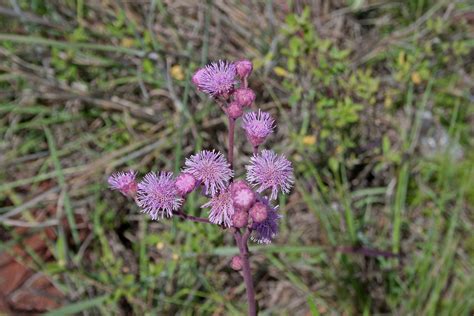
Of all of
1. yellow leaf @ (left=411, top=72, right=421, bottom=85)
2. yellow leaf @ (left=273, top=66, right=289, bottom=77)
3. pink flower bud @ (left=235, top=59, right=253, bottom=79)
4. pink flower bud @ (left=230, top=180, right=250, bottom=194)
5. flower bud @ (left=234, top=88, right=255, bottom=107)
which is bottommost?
pink flower bud @ (left=230, top=180, right=250, bottom=194)

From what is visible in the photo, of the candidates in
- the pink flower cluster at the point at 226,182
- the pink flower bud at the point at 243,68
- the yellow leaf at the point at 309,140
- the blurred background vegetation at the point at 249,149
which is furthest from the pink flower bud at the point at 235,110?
the yellow leaf at the point at 309,140

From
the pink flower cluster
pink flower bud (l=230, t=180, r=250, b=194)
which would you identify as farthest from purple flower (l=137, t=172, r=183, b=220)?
pink flower bud (l=230, t=180, r=250, b=194)

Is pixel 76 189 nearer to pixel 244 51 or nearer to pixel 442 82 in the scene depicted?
pixel 244 51

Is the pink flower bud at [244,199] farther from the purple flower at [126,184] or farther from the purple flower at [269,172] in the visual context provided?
the purple flower at [126,184]

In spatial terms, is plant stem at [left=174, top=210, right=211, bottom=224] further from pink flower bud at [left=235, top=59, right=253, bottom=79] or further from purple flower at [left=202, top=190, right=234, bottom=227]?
pink flower bud at [left=235, top=59, right=253, bottom=79]

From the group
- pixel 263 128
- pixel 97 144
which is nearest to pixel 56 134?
pixel 97 144

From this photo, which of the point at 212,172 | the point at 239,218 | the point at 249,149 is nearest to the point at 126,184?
the point at 212,172

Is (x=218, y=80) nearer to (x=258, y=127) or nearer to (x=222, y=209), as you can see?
(x=258, y=127)
